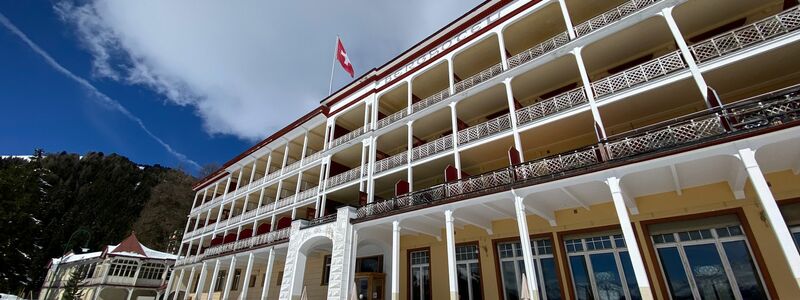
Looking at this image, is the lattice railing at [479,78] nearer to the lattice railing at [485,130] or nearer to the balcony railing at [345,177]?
the lattice railing at [485,130]

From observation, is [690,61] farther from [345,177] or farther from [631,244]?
[345,177]

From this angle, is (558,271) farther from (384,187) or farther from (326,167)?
(326,167)

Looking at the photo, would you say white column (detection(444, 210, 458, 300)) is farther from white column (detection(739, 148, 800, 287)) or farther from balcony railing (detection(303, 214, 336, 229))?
white column (detection(739, 148, 800, 287))

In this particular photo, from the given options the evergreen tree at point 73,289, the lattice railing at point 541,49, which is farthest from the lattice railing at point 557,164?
the evergreen tree at point 73,289

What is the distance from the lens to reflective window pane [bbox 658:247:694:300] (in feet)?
31.2

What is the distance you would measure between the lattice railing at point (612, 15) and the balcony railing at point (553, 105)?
2423mm

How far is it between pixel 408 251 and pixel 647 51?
13.5 meters

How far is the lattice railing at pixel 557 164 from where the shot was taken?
9.62 metres

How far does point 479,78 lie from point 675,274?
10.2 metres

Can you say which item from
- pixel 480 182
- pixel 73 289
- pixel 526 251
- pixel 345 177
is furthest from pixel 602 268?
pixel 73 289

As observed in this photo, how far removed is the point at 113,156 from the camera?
76125 millimetres

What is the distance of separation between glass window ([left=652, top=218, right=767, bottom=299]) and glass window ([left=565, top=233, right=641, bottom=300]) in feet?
3.28

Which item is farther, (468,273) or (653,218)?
(468,273)

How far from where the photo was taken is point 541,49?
532 inches
